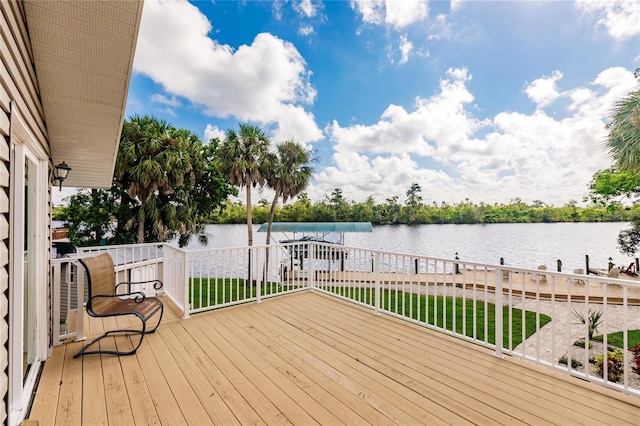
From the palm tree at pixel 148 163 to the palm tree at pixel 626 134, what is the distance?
466 inches

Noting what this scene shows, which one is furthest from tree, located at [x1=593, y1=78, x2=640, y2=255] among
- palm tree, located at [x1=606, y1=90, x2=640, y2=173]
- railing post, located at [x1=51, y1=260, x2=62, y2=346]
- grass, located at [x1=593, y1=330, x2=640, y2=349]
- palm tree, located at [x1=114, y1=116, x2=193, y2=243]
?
palm tree, located at [x1=114, y1=116, x2=193, y2=243]

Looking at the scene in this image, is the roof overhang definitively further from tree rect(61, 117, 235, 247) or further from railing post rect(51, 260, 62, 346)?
tree rect(61, 117, 235, 247)

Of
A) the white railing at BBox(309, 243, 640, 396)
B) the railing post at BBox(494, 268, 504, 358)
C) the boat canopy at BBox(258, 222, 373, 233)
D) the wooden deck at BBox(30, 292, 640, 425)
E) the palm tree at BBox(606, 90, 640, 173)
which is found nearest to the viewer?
the wooden deck at BBox(30, 292, 640, 425)

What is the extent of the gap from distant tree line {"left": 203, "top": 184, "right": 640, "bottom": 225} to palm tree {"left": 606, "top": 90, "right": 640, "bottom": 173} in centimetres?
2120

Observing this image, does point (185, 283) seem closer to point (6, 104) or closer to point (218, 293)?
point (6, 104)

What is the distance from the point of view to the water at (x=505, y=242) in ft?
55.4

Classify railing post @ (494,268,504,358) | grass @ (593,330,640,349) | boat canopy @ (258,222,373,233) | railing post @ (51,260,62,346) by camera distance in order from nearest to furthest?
1. railing post @ (494,268,504,358)
2. railing post @ (51,260,62,346)
3. grass @ (593,330,640,349)
4. boat canopy @ (258,222,373,233)

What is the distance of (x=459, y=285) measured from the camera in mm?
10484

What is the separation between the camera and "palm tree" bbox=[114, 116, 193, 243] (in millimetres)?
9047

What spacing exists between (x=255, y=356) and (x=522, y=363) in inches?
103

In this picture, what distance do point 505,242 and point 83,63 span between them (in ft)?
88.2

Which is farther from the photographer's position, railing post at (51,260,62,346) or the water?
the water

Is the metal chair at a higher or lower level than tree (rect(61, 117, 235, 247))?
lower

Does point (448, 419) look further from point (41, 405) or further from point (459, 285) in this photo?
point (459, 285)
